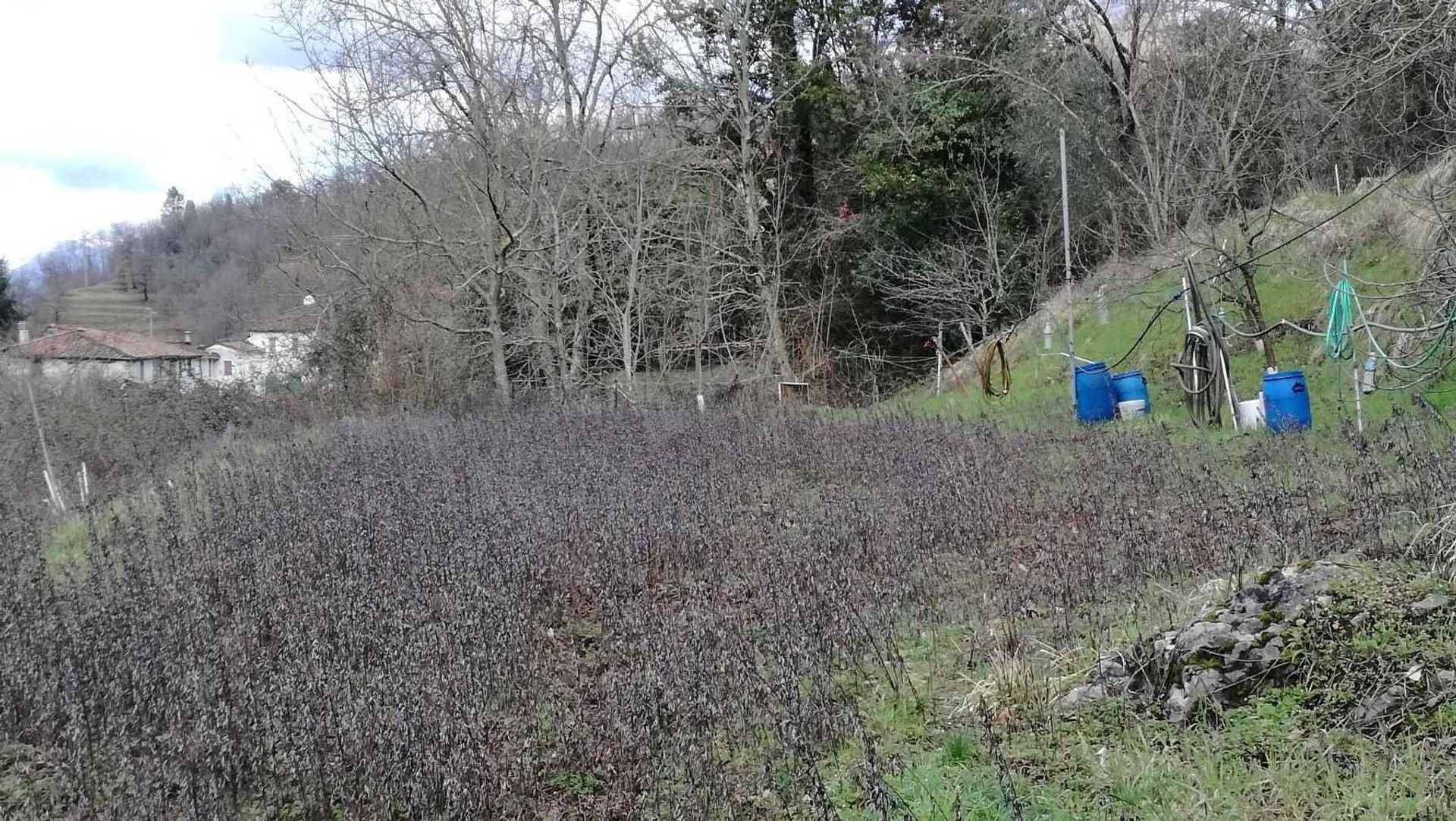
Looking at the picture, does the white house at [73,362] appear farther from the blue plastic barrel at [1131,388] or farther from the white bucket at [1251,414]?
the white bucket at [1251,414]

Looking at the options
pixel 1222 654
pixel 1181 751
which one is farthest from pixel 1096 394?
pixel 1181 751

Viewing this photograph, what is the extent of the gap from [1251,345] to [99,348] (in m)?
35.6

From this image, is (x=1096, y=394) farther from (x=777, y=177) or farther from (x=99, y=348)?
(x=99, y=348)

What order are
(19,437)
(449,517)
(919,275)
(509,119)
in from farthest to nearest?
(919,275)
(19,437)
(509,119)
(449,517)

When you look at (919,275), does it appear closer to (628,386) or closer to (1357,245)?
(628,386)

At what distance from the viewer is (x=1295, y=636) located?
354 cm

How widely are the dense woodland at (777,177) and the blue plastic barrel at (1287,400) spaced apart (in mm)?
3644

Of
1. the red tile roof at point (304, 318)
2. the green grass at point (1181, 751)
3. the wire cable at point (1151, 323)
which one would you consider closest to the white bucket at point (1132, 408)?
the wire cable at point (1151, 323)

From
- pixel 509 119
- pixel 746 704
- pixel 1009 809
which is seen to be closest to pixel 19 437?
pixel 509 119

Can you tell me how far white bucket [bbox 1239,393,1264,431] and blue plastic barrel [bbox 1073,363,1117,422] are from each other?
1812 millimetres

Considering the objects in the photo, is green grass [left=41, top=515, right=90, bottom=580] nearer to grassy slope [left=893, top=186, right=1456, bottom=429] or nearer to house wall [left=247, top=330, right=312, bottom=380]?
grassy slope [left=893, top=186, right=1456, bottom=429]

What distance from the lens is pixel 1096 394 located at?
37.3 feet

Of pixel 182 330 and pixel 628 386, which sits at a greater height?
pixel 182 330

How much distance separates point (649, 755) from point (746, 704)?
0.50 meters
